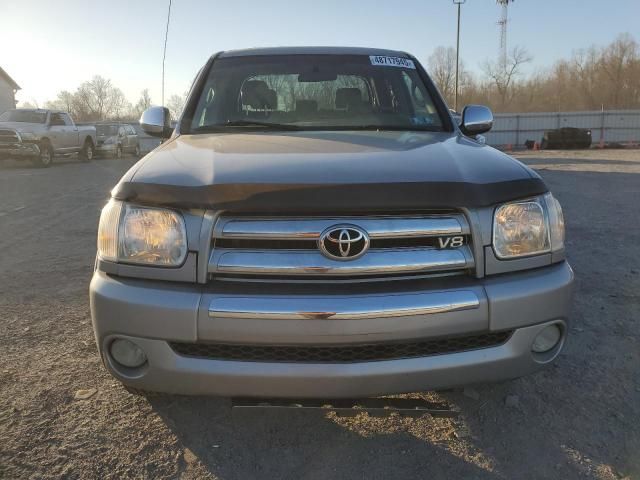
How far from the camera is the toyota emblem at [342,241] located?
1.94 m

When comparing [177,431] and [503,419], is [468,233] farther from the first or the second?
[177,431]

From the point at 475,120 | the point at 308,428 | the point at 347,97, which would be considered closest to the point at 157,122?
the point at 347,97

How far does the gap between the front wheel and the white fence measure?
26.9 meters

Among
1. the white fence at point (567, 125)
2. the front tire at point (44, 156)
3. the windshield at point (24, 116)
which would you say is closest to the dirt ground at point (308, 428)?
the front tire at point (44, 156)

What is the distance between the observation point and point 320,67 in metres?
3.65

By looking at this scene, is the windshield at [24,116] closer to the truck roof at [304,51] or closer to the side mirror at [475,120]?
the truck roof at [304,51]

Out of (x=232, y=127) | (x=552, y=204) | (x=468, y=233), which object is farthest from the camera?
(x=232, y=127)

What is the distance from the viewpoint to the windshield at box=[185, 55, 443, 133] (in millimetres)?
3260

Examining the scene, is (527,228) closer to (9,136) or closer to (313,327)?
(313,327)

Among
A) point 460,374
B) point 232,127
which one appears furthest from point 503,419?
point 232,127

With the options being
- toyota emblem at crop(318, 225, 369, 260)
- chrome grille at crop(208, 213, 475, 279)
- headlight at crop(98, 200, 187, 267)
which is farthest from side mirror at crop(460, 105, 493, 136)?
headlight at crop(98, 200, 187, 267)

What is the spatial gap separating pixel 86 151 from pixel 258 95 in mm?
20943

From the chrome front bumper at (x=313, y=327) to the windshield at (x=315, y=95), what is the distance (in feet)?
4.80

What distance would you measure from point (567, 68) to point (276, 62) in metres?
75.5
